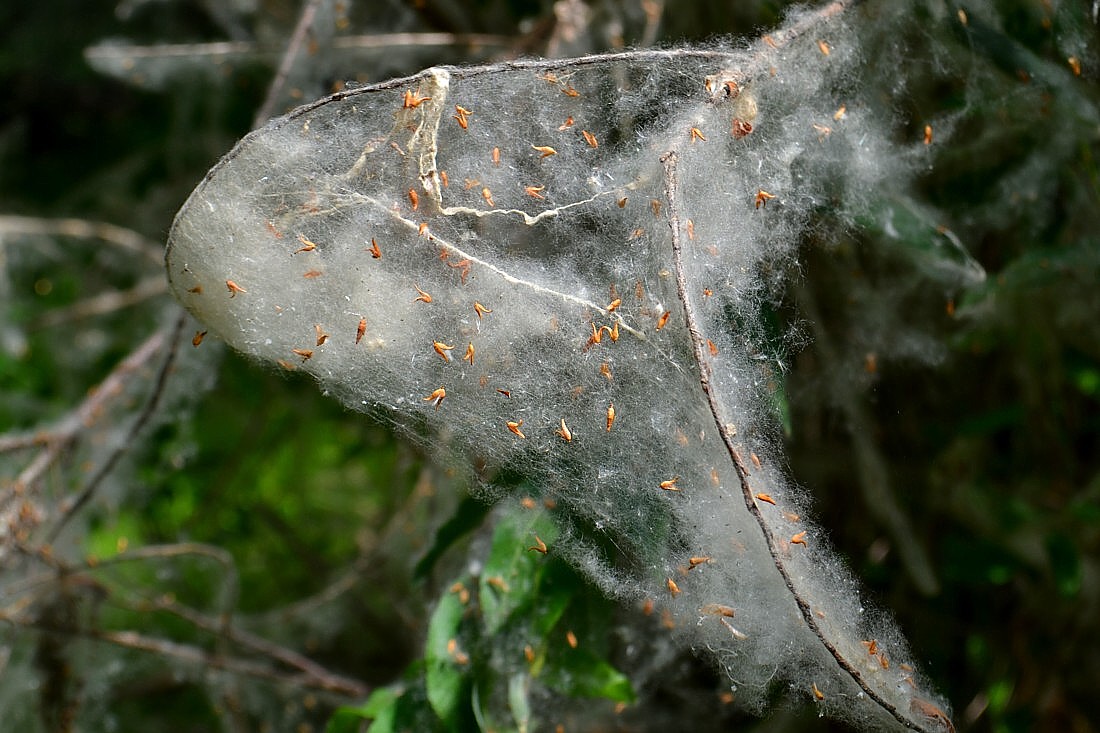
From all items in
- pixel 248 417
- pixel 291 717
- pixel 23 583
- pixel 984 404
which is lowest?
pixel 248 417

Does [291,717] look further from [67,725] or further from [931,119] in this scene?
[931,119]

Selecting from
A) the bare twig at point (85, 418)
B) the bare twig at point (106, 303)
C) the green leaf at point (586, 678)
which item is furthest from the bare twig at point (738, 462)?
the bare twig at point (106, 303)

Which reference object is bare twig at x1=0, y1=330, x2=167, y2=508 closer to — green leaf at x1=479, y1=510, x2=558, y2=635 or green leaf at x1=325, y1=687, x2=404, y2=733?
green leaf at x1=325, y1=687, x2=404, y2=733

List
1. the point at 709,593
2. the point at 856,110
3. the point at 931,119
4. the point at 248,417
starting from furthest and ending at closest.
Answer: the point at 248,417, the point at 931,119, the point at 856,110, the point at 709,593

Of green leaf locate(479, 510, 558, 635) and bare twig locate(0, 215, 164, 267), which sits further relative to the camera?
bare twig locate(0, 215, 164, 267)

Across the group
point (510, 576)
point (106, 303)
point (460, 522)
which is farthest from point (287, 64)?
point (106, 303)

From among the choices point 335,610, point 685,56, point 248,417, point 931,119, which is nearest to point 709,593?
point 685,56

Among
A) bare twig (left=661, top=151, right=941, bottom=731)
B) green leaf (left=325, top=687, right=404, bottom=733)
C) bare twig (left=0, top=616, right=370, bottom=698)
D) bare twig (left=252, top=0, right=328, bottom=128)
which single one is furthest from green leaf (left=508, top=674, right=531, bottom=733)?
bare twig (left=252, top=0, right=328, bottom=128)
